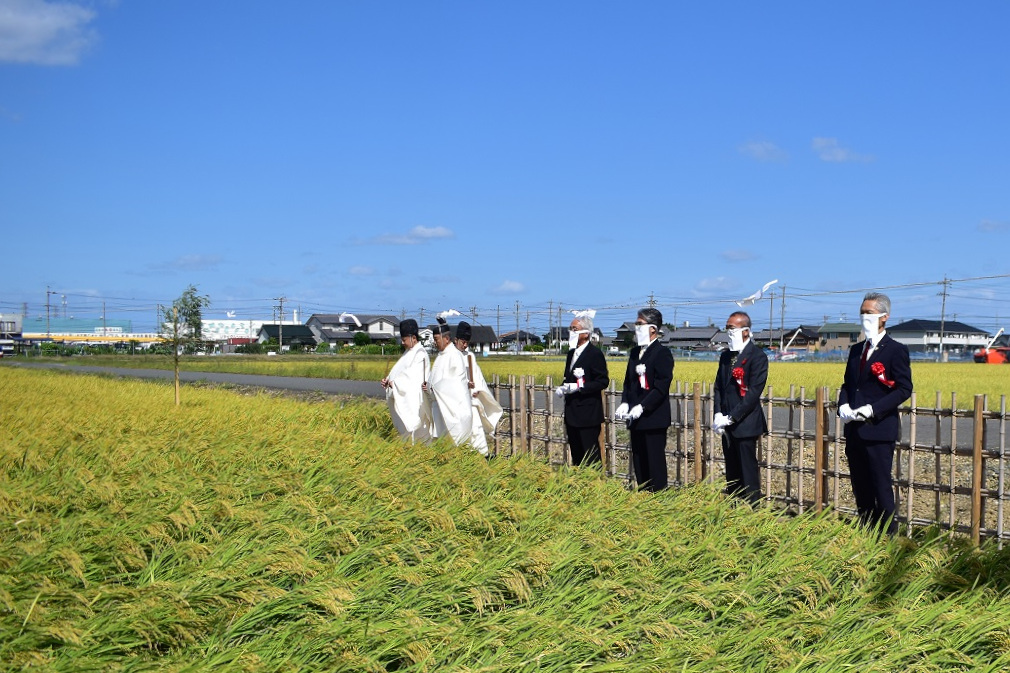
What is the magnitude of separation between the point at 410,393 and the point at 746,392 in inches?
150

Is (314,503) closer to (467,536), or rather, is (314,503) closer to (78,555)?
(467,536)

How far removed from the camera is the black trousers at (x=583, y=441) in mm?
9176

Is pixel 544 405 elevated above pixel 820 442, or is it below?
below

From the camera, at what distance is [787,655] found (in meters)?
4.14

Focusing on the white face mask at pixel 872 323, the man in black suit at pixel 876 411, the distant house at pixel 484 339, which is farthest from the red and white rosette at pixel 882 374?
the distant house at pixel 484 339

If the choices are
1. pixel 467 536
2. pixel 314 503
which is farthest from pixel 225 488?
pixel 467 536

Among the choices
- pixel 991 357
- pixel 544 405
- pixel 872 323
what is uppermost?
pixel 872 323

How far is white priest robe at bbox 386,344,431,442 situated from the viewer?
1018cm

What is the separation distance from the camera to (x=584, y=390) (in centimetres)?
905

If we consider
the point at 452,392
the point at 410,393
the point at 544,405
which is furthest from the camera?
the point at 544,405

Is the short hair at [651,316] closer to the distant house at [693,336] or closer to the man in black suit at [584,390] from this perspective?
the man in black suit at [584,390]

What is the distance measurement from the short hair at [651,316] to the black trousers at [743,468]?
42.5 inches

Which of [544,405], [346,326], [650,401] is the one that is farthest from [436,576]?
[346,326]

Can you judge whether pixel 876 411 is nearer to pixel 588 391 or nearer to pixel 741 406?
pixel 741 406
